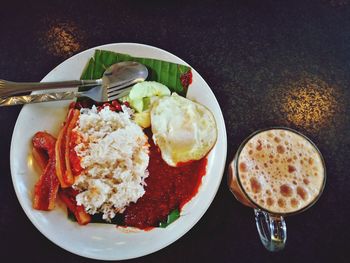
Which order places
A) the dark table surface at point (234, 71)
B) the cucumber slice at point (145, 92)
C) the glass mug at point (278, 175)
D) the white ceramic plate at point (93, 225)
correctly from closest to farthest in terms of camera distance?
1. the glass mug at point (278, 175)
2. the white ceramic plate at point (93, 225)
3. the dark table surface at point (234, 71)
4. the cucumber slice at point (145, 92)

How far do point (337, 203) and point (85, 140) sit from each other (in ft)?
4.81

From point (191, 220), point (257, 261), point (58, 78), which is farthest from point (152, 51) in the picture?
point (257, 261)

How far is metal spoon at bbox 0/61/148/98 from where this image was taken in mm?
2189

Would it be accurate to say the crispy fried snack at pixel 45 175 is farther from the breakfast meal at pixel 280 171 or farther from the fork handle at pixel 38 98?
the breakfast meal at pixel 280 171

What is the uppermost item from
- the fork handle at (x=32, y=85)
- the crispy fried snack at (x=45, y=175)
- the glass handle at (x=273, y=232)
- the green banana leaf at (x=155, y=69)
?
the green banana leaf at (x=155, y=69)

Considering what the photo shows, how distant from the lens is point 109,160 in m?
2.17

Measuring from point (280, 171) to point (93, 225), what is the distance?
3.35 ft

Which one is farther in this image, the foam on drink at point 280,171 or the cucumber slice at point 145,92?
the cucumber slice at point 145,92

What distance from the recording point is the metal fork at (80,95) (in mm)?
2176

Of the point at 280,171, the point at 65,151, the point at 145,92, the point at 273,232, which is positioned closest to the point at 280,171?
the point at 280,171

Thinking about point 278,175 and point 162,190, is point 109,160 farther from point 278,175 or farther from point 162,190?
point 278,175

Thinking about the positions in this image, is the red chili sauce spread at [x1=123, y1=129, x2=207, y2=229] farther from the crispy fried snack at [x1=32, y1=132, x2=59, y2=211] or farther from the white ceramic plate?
the crispy fried snack at [x1=32, y1=132, x2=59, y2=211]

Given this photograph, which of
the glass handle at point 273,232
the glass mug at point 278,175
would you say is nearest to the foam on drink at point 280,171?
the glass mug at point 278,175

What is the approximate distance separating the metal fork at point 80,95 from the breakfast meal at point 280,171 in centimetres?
83
